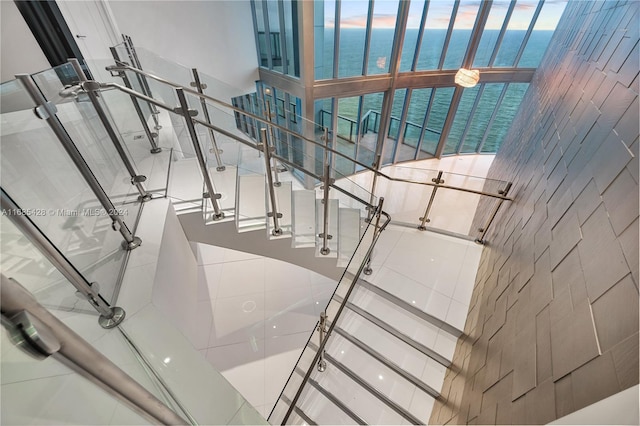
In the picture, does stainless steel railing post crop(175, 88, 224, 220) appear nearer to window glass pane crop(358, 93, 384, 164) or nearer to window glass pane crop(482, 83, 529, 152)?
window glass pane crop(358, 93, 384, 164)

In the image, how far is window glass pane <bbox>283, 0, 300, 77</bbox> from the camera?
4.70 m

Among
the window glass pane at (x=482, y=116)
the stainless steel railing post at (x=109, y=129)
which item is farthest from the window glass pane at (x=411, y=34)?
the stainless steel railing post at (x=109, y=129)

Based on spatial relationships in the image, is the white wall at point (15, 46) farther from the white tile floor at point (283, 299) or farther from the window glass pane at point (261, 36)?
the window glass pane at point (261, 36)

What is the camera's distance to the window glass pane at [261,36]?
5656mm

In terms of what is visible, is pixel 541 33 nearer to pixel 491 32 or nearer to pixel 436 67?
pixel 491 32

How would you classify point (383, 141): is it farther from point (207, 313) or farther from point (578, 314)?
point (578, 314)

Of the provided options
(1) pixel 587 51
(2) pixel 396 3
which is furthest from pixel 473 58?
(1) pixel 587 51

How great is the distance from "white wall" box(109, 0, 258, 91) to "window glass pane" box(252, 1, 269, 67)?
153 mm

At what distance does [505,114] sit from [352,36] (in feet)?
15.9

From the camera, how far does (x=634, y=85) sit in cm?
97

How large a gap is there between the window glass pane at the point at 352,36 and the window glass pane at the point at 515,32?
11.5 feet

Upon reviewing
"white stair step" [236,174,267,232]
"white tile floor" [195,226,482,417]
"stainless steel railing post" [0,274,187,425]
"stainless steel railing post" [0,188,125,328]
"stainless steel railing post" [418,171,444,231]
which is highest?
"stainless steel railing post" [0,274,187,425]

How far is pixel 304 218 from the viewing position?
270cm

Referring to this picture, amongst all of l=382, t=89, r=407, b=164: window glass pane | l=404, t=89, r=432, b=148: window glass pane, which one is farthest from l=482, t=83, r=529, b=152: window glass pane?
l=382, t=89, r=407, b=164: window glass pane
